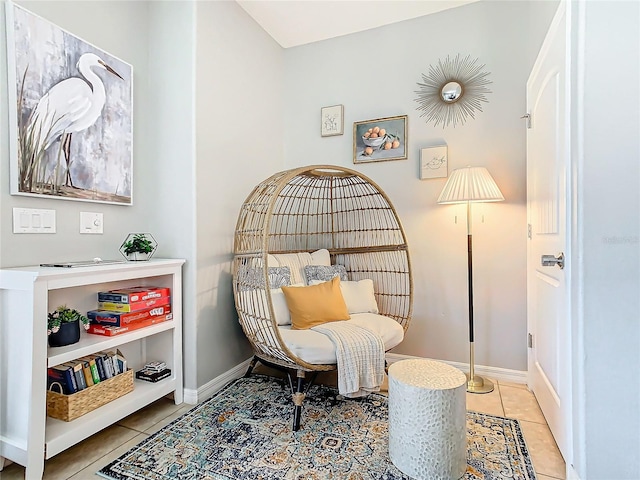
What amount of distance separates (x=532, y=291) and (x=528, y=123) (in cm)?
107

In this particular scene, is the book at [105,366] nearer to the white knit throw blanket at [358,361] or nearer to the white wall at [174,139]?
the white wall at [174,139]

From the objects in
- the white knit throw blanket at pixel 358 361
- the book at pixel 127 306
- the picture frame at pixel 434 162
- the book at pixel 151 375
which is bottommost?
the book at pixel 151 375

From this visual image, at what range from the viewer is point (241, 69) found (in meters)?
2.60

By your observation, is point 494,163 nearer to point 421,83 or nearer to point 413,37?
point 421,83

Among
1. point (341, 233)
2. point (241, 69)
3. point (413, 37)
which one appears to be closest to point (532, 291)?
point (341, 233)

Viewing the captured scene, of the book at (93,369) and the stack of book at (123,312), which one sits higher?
the stack of book at (123,312)

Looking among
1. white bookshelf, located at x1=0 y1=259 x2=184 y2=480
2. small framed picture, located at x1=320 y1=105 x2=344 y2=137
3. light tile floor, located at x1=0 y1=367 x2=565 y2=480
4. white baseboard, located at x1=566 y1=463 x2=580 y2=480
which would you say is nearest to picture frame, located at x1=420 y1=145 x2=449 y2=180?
small framed picture, located at x1=320 y1=105 x2=344 y2=137

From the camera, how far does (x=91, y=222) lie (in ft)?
6.23

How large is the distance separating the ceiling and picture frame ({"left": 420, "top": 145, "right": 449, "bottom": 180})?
3.44ft

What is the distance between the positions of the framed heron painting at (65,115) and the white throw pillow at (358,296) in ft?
4.99

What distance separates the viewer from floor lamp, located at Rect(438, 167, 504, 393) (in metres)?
2.22

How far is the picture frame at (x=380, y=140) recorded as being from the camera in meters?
2.76

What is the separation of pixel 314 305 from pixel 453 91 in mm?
1869

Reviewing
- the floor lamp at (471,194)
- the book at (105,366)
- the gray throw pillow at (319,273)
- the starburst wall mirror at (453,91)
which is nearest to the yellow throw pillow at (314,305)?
the gray throw pillow at (319,273)
